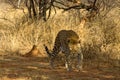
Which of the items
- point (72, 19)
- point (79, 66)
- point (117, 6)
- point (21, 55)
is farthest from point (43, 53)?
point (117, 6)

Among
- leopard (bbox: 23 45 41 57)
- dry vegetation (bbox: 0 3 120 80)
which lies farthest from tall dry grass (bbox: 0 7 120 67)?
leopard (bbox: 23 45 41 57)

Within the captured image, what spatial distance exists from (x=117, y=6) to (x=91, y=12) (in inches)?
82.8

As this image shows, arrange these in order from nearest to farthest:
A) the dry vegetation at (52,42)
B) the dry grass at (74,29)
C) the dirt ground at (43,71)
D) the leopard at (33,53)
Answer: the dirt ground at (43,71) → the dry vegetation at (52,42) → the dry grass at (74,29) → the leopard at (33,53)

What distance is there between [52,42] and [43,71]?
316 centimetres

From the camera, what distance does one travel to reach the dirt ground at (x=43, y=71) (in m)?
9.35

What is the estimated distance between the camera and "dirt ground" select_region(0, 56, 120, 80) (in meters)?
9.35

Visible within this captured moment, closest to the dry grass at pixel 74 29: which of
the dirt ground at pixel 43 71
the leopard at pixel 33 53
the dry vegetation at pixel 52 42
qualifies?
the dry vegetation at pixel 52 42

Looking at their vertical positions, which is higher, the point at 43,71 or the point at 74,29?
the point at 74,29

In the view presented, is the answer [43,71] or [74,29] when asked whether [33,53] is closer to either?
[74,29]

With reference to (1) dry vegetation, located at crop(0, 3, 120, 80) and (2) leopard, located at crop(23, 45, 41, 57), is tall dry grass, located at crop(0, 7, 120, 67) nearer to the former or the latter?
(1) dry vegetation, located at crop(0, 3, 120, 80)

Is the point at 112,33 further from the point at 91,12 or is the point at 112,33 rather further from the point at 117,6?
Result: the point at 117,6

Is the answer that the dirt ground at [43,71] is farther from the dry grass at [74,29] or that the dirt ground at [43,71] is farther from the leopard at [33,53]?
the dry grass at [74,29]

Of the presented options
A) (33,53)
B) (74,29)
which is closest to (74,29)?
(74,29)

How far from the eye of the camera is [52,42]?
43.5 feet
